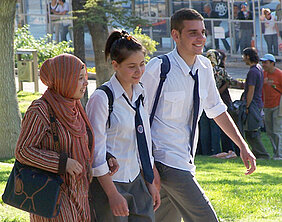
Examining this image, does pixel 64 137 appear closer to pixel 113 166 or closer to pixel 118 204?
pixel 113 166

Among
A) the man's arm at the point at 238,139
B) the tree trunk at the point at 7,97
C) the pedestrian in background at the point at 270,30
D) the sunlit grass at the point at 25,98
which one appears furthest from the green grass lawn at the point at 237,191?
the pedestrian in background at the point at 270,30

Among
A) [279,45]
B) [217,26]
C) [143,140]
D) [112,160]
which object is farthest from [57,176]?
[217,26]

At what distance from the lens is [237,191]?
7.29 meters

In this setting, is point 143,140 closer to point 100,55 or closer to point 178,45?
point 178,45

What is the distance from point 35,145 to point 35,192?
25 cm

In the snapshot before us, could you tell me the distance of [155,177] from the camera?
4.07 meters

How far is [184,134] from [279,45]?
20.1 metres

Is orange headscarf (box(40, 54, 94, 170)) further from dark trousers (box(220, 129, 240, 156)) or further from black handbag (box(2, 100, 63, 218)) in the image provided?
dark trousers (box(220, 129, 240, 156))

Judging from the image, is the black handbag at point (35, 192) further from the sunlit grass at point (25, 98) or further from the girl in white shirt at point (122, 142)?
the sunlit grass at point (25, 98)

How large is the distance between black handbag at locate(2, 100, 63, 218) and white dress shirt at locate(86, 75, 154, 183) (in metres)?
0.35

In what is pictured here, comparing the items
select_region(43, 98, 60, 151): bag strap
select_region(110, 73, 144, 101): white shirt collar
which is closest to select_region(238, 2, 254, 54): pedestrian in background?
select_region(110, 73, 144, 101): white shirt collar

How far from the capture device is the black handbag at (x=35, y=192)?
10.7ft

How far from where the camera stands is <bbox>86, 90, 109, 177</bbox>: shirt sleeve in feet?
11.7

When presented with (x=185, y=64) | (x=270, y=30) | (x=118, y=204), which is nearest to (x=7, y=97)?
(x=185, y=64)
